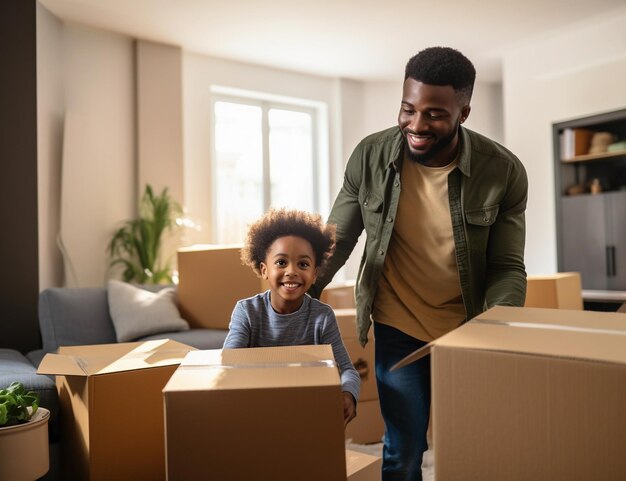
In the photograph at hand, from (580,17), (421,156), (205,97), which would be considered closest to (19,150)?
(205,97)

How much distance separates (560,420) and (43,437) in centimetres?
141

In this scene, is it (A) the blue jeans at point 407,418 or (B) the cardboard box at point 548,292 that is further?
(B) the cardboard box at point 548,292

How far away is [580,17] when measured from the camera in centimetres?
463

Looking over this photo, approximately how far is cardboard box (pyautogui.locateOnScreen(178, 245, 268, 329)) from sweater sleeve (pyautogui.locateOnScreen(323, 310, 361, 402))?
A: 1656 millimetres

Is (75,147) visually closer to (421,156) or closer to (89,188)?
(89,188)

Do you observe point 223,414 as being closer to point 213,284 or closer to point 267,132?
point 213,284

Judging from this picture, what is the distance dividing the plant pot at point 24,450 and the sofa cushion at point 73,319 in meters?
1.34

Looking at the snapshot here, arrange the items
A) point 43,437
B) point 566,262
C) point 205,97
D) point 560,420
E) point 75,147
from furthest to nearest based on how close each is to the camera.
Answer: point 205,97 → point 566,262 → point 75,147 → point 43,437 → point 560,420

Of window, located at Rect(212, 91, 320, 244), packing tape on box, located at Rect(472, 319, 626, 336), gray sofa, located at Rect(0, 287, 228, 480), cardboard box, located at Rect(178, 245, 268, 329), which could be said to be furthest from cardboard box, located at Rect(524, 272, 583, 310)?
window, located at Rect(212, 91, 320, 244)

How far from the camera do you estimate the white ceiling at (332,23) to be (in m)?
4.29

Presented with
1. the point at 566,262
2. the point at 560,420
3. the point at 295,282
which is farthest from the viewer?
the point at 566,262

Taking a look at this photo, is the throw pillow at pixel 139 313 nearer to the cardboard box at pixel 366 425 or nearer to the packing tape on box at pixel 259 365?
the cardboard box at pixel 366 425

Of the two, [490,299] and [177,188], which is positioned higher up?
[177,188]

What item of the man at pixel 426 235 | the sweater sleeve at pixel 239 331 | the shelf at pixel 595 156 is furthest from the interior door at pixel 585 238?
the sweater sleeve at pixel 239 331
